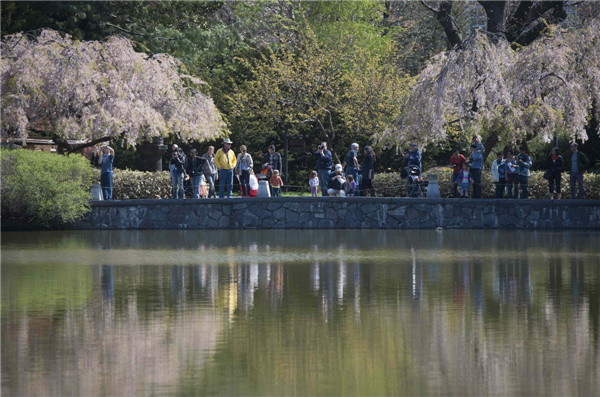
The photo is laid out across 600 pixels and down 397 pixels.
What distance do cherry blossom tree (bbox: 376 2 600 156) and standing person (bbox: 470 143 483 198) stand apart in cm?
264

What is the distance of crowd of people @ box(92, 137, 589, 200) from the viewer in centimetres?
2742

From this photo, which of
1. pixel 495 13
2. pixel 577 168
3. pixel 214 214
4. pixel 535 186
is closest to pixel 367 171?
pixel 214 214

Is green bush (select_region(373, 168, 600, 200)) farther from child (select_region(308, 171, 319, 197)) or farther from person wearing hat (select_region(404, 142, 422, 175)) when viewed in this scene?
child (select_region(308, 171, 319, 197))

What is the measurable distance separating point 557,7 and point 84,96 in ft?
58.2

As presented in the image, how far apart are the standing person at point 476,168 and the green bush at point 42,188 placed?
10.7 metres

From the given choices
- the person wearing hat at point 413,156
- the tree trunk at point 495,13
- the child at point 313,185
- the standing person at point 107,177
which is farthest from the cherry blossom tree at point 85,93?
the tree trunk at point 495,13

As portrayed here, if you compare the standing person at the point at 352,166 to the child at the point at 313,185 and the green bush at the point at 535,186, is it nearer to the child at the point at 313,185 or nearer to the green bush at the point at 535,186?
the green bush at the point at 535,186

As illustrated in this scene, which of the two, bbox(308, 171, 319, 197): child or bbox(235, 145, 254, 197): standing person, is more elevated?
bbox(235, 145, 254, 197): standing person

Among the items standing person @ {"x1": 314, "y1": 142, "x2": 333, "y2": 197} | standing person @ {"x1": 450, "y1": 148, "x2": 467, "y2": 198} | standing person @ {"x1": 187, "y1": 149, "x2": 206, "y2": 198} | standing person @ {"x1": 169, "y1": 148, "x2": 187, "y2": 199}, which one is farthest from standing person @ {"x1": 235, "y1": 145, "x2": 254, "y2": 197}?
standing person @ {"x1": 450, "y1": 148, "x2": 467, "y2": 198}

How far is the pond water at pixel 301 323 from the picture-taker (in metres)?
7.50

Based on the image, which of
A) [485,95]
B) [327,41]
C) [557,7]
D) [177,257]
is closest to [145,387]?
[177,257]

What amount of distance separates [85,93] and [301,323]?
2181cm

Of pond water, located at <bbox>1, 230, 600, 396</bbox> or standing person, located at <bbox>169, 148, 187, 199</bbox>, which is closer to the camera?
pond water, located at <bbox>1, 230, 600, 396</bbox>

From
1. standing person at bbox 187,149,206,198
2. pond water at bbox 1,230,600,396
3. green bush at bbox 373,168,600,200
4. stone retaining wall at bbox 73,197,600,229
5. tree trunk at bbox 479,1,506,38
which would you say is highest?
tree trunk at bbox 479,1,506,38
